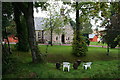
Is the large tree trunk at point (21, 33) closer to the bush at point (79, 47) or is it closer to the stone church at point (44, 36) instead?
the bush at point (79, 47)

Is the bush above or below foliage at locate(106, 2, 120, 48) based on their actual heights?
below

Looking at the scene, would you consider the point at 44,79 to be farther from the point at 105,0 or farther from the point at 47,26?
the point at 47,26

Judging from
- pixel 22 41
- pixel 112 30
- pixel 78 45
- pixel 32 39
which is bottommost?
pixel 78 45

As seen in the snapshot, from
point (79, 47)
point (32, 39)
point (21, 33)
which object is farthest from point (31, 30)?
point (79, 47)

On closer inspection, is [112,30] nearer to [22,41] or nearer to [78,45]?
[78,45]

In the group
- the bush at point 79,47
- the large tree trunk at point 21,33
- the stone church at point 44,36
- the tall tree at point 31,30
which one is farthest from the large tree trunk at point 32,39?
the stone church at point 44,36

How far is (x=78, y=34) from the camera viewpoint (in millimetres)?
11906

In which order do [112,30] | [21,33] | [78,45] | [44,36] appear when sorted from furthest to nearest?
[44,36], [21,33], [112,30], [78,45]

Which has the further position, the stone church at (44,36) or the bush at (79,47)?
the stone church at (44,36)

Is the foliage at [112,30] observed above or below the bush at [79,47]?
above

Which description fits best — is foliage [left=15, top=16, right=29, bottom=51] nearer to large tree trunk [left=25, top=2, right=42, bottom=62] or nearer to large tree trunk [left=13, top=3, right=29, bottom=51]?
large tree trunk [left=13, top=3, right=29, bottom=51]

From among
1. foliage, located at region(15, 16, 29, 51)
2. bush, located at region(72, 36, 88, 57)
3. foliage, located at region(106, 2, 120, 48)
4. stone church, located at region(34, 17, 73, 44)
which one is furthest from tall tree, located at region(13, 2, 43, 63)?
stone church, located at region(34, 17, 73, 44)

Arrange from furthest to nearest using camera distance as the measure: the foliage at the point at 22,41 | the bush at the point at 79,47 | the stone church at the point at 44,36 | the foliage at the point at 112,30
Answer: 1. the stone church at the point at 44,36
2. the foliage at the point at 22,41
3. the bush at the point at 79,47
4. the foliage at the point at 112,30

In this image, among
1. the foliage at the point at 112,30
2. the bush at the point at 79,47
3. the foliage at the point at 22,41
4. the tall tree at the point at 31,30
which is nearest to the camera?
the tall tree at the point at 31,30
